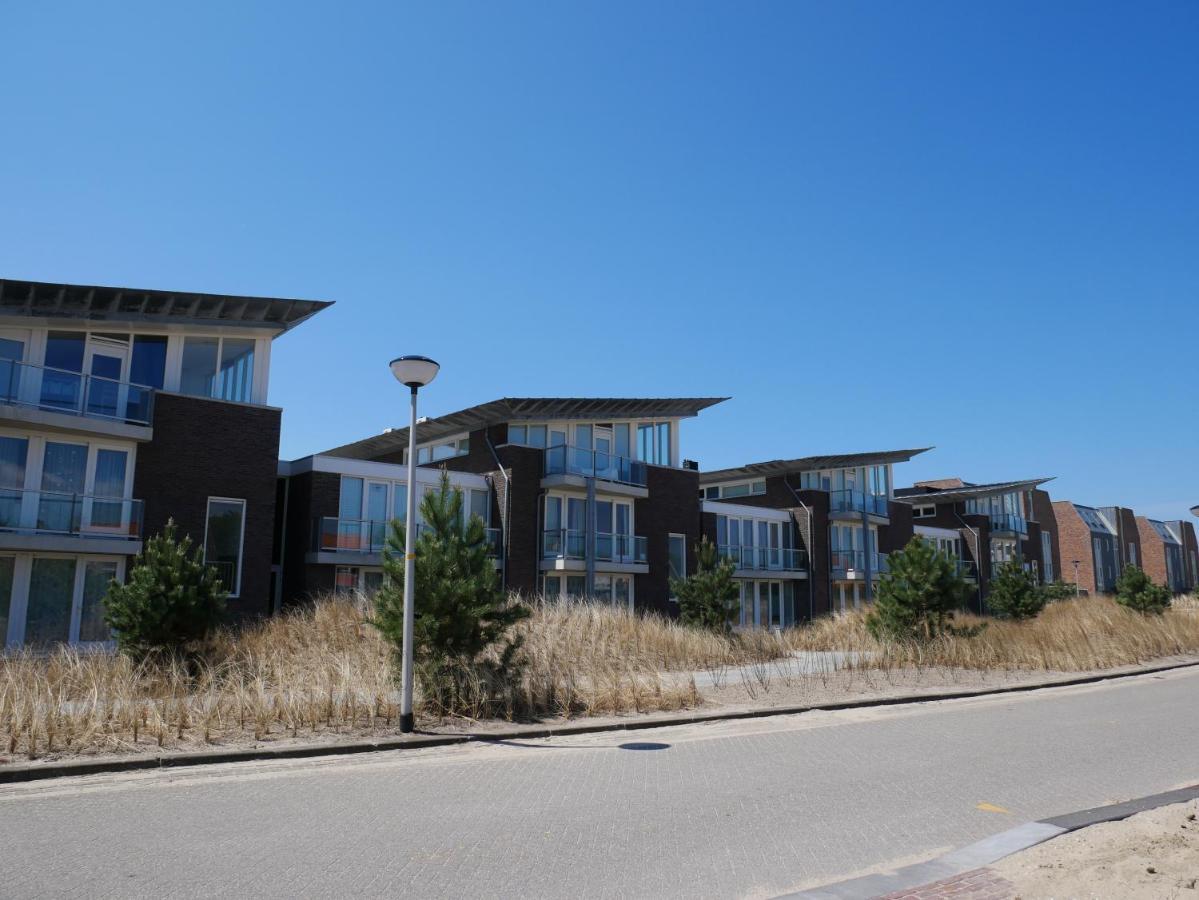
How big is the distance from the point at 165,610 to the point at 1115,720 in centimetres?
1355

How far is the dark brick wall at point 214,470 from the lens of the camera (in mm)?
20344

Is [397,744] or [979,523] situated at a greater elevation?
[979,523]

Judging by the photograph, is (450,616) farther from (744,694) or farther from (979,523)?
(979,523)

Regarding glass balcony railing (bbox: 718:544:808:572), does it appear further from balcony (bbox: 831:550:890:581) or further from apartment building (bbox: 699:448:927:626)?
balcony (bbox: 831:550:890:581)

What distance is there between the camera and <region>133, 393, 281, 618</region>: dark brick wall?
2034 centimetres

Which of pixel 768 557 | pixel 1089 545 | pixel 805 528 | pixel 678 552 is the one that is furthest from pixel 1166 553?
pixel 678 552

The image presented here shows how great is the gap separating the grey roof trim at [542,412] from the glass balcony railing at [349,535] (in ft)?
14.9

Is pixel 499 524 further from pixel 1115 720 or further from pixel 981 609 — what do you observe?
pixel 981 609

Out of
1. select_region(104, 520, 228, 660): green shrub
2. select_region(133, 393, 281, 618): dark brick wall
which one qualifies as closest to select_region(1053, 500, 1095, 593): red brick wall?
select_region(133, 393, 281, 618): dark brick wall

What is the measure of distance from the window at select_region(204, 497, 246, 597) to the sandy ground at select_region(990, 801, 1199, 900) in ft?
62.6

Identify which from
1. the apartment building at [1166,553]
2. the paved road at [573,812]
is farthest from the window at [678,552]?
the apartment building at [1166,553]

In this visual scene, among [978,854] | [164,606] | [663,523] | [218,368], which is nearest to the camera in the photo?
[978,854]

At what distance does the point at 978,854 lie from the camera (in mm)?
5504

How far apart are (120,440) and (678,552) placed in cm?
1921
